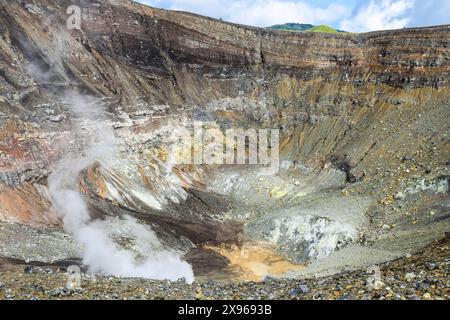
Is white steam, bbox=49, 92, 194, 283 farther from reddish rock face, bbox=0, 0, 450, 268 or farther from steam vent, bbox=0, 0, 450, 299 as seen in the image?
reddish rock face, bbox=0, 0, 450, 268

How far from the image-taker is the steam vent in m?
24.9

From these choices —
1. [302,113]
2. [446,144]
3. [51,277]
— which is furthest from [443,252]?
[302,113]

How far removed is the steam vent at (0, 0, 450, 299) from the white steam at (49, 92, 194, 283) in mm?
126

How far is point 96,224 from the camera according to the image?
29141 mm

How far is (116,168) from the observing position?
3628 cm

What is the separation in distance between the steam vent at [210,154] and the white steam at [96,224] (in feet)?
0.41

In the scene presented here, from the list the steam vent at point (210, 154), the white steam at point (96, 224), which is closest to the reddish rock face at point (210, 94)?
the steam vent at point (210, 154)

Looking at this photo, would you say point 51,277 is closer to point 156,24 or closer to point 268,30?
point 156,24

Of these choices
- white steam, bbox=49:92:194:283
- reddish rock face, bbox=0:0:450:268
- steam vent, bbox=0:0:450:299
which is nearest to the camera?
steam vent, bbox=0:0:450:299

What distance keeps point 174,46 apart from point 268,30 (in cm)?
1097

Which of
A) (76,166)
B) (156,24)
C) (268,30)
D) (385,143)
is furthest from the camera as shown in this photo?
(268,30)

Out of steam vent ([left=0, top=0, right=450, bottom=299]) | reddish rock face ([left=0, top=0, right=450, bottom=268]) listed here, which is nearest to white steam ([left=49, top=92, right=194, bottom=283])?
steam vent ([left=0, top=0, right=450, bottom=299])

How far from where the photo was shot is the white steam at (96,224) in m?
25.6

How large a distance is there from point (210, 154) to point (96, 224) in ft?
56.7
